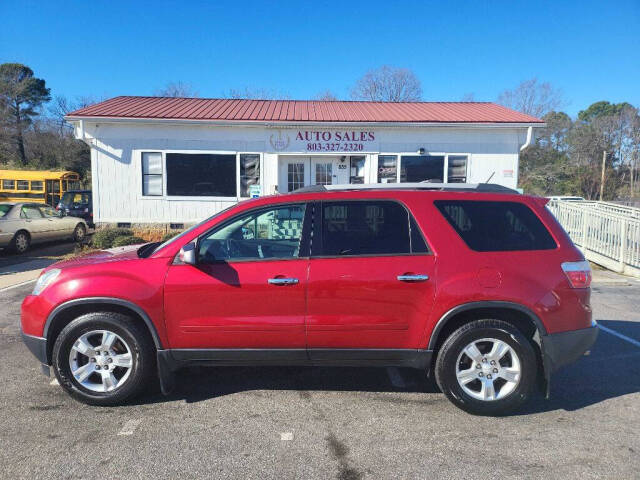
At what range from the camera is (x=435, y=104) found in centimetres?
1584

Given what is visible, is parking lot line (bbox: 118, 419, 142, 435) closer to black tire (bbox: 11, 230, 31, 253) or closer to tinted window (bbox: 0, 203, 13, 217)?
black tire (bbox: 11, 230, 31, 253)

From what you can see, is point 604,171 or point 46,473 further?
point 604,171

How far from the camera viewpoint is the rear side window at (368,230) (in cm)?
349

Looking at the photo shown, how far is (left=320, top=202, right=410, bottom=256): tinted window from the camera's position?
3.50m

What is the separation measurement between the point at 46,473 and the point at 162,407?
3.12ft

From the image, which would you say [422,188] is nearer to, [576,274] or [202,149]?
[576,274]

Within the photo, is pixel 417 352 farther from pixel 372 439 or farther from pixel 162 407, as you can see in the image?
pixel 162 407

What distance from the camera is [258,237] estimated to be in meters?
3.75

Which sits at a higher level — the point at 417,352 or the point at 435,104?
the point at 435,104

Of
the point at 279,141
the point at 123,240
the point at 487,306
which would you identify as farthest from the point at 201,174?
the point at 487,306

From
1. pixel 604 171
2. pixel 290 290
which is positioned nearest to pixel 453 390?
pixel 290 290

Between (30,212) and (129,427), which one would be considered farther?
(30,212)

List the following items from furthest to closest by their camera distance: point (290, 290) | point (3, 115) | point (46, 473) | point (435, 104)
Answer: point (3, 115) < point (435, 104) < point (290, 290) < point (46, 473)

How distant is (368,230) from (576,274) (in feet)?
5.59
